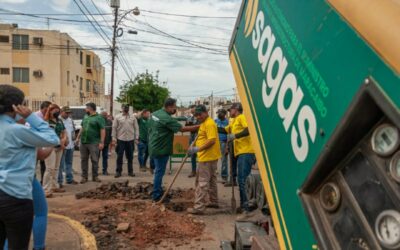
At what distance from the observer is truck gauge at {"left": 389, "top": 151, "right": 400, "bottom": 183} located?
1.07 metres

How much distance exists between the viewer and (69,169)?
389 inches

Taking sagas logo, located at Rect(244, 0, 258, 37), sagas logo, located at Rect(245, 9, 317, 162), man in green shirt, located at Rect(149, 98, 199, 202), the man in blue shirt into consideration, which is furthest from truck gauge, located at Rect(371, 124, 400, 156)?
the man in blue shirt

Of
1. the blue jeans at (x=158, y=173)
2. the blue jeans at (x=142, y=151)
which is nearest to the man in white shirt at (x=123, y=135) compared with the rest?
the blue jeans at (x=142, y=151)

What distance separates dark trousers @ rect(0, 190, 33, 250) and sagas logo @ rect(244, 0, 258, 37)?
7.24ft

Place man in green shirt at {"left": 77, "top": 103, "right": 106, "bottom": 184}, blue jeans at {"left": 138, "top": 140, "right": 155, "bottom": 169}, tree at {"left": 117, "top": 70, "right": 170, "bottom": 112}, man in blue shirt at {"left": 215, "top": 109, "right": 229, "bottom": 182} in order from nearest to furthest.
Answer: man in green shirt at {"left": 77, "top": 103, "right": 106, "bottom": 184}, man in blue shirt at {"left": 215, "top": 109, "right": 229, "bottom": 182}, blue jeans at {"left": 138, "top": 140, "right": 155, "bottom": 169}, tree at {"left": 117, "top": 70, "right": 170, "bottom": 112}

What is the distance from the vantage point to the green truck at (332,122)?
110cm

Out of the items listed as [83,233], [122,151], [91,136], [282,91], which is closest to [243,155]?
[83,233]

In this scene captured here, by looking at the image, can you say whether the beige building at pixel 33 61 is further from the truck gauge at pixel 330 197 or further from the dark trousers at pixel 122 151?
the truck gauge at pixel 330 197

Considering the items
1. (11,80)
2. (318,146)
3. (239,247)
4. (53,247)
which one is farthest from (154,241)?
(11,80)

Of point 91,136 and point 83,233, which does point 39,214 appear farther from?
point 91,136

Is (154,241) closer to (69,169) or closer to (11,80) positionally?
(69,169)

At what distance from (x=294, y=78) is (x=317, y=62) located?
186 millimetres

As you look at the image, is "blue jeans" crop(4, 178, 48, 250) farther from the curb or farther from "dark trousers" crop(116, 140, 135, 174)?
"dark trousers" crop(116, 140, 135, 174)

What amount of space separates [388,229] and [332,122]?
0.38m
